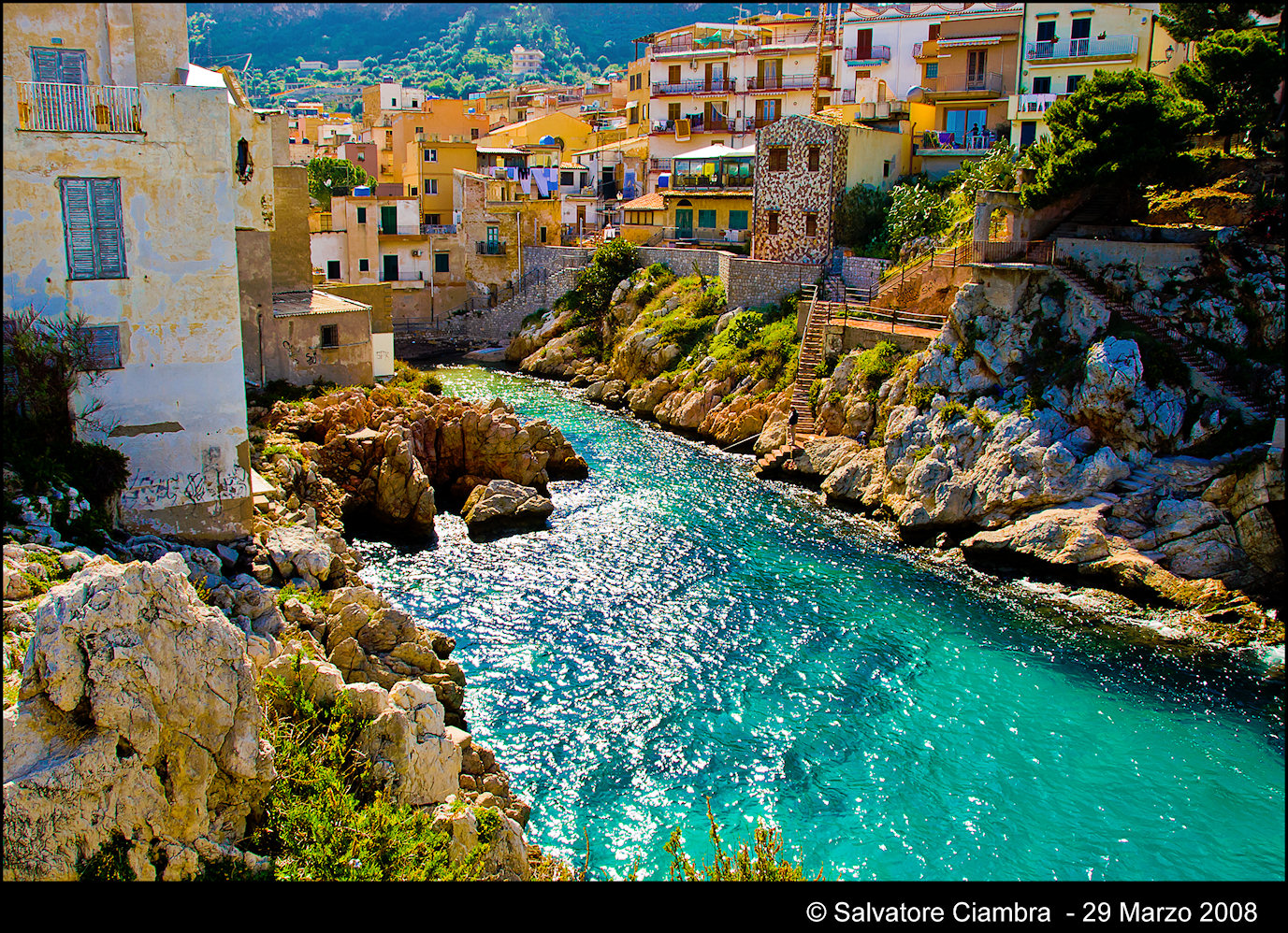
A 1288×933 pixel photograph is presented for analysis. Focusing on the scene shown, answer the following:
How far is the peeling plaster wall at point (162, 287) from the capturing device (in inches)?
698

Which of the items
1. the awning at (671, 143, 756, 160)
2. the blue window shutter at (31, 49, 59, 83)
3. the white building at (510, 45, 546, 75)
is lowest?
the blue window shutter at (31, 49, 59, 83)

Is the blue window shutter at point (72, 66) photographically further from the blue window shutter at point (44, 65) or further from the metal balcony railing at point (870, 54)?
the metal balcony railing at point (870, 54)

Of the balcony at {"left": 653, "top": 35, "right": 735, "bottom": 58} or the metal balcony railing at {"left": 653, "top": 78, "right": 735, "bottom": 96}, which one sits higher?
the balcony at {"left": 653, "top": 35, "right": 735, "bottom": 58}

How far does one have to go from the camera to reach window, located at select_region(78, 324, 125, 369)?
1834 centimetres

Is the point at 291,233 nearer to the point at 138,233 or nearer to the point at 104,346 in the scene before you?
the point at 138,233

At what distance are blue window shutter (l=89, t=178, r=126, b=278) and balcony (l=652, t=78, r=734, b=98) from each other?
5153 centimetres

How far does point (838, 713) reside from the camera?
20.4 metres

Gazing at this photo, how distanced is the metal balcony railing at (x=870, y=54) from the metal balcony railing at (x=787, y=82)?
2.52 metres

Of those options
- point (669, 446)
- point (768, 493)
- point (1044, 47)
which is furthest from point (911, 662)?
point (1044, 47)

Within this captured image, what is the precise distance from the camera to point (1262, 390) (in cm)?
2798

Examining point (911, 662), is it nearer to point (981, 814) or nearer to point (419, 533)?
point (981, 814)

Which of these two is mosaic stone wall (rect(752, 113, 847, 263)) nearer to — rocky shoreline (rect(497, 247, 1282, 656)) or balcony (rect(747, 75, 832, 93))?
rocky shoreline (rect(497, 247, 1282, 656))

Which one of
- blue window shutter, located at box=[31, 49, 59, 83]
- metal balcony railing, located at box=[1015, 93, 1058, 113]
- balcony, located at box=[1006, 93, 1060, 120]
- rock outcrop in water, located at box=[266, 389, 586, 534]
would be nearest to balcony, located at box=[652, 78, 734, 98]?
balcony, located at box=[1006, 93, 1060, 120]

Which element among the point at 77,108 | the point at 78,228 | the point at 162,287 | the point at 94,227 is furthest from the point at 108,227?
the point at 77,108
